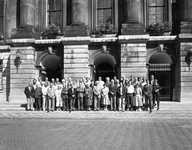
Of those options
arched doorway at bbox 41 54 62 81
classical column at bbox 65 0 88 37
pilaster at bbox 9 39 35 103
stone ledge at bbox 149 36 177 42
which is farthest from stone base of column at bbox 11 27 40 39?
stone ledge at bbox 149 36 177 42

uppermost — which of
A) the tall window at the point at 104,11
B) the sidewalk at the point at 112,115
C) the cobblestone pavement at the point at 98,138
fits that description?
the tall window at the point at 104,11

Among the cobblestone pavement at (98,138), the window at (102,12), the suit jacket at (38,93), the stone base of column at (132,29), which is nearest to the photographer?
the cobblestone pavement at (98,138)

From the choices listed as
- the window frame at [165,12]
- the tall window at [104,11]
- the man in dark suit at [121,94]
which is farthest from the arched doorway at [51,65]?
the window frame at [165,12]

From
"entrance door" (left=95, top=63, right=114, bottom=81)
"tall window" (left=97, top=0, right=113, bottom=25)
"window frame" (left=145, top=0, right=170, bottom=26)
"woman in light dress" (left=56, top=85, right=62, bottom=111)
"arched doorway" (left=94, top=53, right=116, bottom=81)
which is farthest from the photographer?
"entrance door" (left=95, top=63, right=114, bottom=81)

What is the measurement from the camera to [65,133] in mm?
8367

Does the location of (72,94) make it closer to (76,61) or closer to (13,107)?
(76,61)

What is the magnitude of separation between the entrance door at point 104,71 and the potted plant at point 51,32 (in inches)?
199

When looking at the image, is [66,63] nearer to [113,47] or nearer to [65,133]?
[113,47]

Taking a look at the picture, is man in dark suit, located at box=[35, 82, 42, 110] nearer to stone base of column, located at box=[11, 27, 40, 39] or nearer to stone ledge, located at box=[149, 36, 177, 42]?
stone base of column, located at box=[11, 27, 40, 39]

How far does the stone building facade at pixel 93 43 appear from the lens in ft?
57.8

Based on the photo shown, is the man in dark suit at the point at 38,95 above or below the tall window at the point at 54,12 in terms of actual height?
below

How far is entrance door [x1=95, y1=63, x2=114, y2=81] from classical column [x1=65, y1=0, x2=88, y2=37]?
443 cm

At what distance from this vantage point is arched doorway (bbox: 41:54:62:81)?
1989 cm

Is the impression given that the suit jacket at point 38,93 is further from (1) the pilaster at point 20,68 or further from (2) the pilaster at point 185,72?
(2) the pilaster at point 185,72
